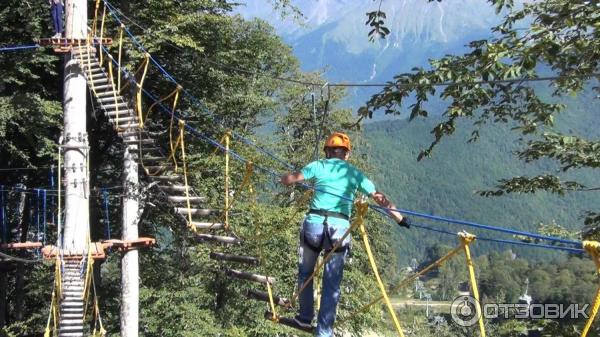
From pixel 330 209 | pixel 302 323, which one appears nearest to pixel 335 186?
pixel 330 209

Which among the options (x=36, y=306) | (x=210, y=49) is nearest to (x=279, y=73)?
(x=210, y=49)

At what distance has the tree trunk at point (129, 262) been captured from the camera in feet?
41.9

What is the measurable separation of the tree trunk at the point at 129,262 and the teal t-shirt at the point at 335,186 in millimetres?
7804

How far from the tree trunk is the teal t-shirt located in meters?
7.80

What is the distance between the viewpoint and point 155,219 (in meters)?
18.8

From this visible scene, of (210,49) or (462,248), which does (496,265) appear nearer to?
(210,49)

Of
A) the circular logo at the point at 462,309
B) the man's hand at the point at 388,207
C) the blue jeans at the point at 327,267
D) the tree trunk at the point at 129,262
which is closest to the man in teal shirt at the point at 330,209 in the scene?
the blue jeans at the point at 327,267

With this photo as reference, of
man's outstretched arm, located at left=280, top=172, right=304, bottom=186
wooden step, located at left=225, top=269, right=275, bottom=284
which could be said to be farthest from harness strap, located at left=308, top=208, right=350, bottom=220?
wooden step, located at left=225, top=269, right=275, bottom=284

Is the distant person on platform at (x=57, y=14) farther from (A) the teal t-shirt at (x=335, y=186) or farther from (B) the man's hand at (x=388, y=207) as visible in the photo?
(B) the man's hand at (x=388, y=207)

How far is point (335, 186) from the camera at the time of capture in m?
5.41

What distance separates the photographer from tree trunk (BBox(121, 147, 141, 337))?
12758mm

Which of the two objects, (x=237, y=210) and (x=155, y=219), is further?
(x=155, y=219)

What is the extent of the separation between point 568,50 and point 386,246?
80.7ft

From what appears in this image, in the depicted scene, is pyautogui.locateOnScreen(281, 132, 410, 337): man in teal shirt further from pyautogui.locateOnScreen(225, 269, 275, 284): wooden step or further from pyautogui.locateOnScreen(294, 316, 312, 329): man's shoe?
pyautogui.locateOnScreen(225, 269, 275, 284): wooden step
